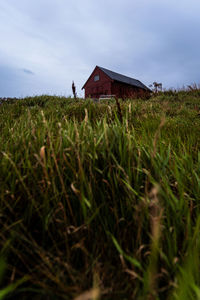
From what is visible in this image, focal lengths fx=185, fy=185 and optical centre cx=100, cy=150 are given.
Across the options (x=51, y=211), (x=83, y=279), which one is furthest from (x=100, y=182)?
(x=83, y=279)

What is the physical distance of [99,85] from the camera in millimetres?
35406

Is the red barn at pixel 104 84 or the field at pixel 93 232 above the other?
the red barn at pixel 104 84

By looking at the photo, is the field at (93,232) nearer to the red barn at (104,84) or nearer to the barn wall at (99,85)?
the red barn at (104,84)

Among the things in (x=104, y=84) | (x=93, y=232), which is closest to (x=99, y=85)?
(x=104, y=84)

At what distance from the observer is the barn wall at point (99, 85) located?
32938mm

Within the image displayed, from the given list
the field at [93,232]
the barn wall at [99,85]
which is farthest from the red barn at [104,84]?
the field at [93,232]

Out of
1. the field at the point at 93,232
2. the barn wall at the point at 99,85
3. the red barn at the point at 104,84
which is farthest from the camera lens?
the barn wall at the point at 99,85

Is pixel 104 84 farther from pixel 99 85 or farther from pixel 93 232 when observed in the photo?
pixel 93 232

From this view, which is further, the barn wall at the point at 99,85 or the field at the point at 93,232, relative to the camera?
the barn wall at the point at 99,85

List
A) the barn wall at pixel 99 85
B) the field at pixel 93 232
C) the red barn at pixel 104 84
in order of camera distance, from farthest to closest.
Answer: the barn wall at pixel 99 85, the red barn at pixel 104 84, the field at pixel 93 232

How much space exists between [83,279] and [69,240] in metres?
0.27

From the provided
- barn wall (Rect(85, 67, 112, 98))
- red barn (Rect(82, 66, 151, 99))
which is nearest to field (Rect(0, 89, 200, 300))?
red barn (Rect(82, 66, 151, 99))

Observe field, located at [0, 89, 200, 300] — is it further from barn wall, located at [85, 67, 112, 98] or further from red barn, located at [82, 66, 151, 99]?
barn wall, located at [85, 67, 112, 98]

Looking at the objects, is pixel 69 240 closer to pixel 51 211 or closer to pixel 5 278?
pixel 51 211
